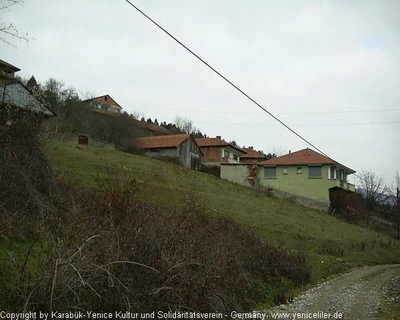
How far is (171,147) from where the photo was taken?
54812mm

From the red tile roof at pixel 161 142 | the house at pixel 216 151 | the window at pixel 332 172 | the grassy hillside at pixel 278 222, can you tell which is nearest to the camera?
the grassy hillside at pixel 278 222

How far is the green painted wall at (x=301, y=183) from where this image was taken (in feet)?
150

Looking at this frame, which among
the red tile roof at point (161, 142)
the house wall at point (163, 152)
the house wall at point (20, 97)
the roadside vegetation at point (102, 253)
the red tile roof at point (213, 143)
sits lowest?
the roadside vegetation at point (102, 253)

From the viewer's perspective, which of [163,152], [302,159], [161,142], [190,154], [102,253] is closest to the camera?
[102,253]

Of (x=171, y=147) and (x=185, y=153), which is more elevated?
(x=171, y=147)

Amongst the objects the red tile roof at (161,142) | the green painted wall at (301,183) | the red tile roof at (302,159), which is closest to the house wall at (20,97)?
the green painted wall at (301,183)

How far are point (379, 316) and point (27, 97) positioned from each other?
1140cm

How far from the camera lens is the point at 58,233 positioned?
7.93 meters

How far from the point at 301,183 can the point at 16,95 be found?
4015cm

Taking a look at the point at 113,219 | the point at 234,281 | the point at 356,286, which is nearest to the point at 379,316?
the point at 234,281

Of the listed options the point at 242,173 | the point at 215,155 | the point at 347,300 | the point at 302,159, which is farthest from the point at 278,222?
the point at 215,155

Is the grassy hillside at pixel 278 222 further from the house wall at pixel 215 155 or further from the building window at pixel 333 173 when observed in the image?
the house wall at pixel 215 155

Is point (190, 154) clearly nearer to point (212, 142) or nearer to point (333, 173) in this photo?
point (212, 142)

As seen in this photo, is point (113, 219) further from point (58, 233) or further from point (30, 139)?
point (30, 139)
